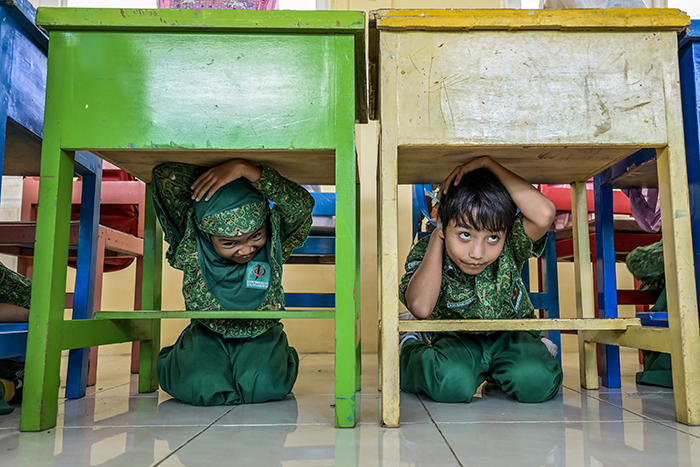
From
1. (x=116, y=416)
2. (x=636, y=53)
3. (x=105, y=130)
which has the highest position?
(x=636, y=53)

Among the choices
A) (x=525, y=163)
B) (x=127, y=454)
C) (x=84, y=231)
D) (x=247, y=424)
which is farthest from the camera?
(x=84, y=231)

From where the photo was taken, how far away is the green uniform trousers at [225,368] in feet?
4.19

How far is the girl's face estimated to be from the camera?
1.40 metres

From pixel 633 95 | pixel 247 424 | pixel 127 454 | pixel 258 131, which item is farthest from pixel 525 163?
pixel 127 454

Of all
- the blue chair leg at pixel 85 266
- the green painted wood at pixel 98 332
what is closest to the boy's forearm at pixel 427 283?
the green painted wood at pixel 98 332

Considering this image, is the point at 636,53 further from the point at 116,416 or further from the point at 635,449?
the point at 116,416

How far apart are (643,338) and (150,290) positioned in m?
1.30

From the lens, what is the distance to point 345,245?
1.04 metres

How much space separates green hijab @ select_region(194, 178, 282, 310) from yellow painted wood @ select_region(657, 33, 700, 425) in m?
0.94

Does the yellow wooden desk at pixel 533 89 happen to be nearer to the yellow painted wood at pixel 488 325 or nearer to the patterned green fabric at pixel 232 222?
the yellow painted wood at pixel 488 325

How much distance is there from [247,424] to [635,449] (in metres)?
0.69

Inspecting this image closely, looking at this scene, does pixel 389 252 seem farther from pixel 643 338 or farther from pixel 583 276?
pixel 583 276

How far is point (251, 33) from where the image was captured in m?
1.07

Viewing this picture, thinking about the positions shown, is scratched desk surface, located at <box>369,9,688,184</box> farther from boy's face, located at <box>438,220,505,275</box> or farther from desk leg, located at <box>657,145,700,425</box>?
boy's face, located at <box>438,220,505,275</box>
